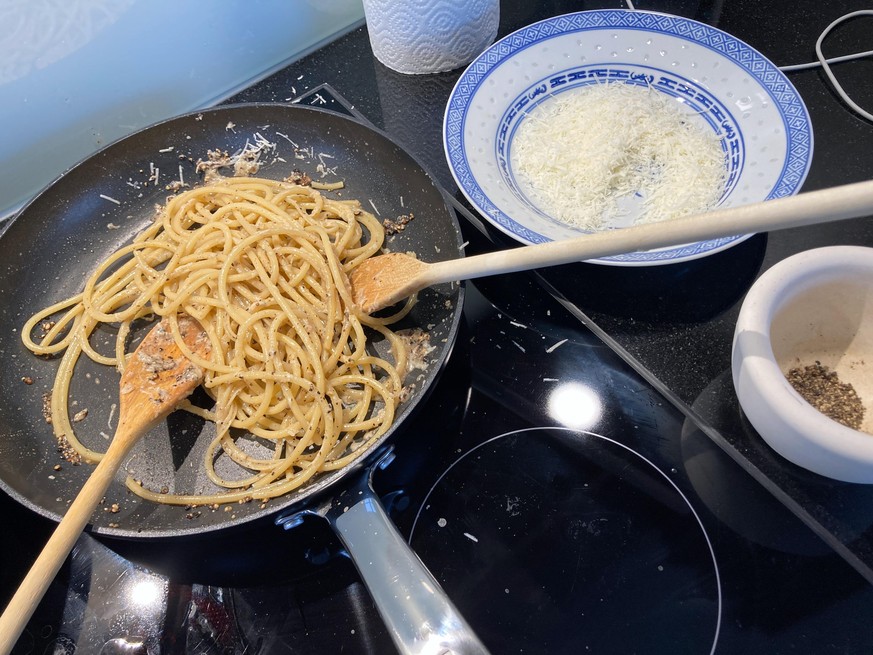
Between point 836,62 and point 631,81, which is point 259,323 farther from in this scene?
point 836,62

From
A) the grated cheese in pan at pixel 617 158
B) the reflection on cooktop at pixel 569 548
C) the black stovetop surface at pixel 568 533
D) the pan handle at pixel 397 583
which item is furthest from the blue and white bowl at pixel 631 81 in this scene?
the pan handle at pixel 397 583

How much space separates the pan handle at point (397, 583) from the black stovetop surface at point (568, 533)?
107 millimetres

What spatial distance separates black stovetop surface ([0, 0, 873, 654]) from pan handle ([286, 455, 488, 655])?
107 millimetres

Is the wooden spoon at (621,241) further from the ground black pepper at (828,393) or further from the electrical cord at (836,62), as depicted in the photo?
the electrical cord at (836,62)

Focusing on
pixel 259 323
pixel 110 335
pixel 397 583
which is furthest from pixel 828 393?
pixel 110 335

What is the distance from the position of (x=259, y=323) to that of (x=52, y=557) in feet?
1.28

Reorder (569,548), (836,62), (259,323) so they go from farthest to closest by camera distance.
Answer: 1. (836,62)
2. (259,323)
3. (569,548)

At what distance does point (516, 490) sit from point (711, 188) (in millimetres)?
566

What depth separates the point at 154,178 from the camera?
1097 millimetres

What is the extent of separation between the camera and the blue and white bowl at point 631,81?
0.91 m

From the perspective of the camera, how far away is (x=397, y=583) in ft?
2.02

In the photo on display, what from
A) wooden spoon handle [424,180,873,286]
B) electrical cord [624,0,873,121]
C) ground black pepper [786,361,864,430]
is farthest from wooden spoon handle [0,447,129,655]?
electrical cord [624,0,873,121]

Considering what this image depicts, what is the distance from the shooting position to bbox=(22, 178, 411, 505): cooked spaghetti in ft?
2.69

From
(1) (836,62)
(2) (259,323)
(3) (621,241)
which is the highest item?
(3) (621,241)
